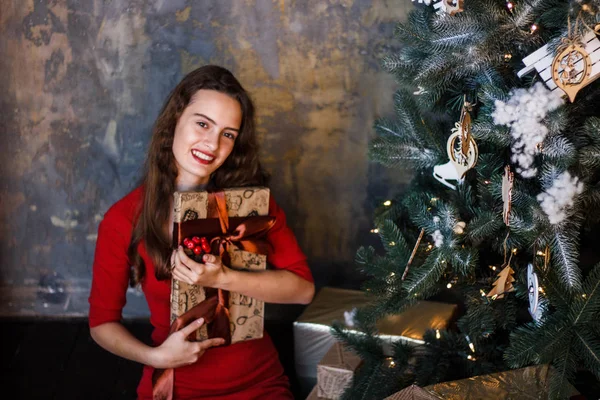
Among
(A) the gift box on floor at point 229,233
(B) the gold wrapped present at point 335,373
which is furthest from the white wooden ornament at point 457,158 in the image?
(B) the gold wrapped present at point 335,373

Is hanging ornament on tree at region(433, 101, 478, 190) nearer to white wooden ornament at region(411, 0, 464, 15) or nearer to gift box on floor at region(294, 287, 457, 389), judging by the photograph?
white wooden ornament at region(411, 0, 464, 15)

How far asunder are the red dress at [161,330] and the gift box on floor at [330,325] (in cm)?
57

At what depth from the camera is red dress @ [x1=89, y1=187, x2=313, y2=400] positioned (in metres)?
1.84

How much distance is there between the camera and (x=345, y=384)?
7.00 ft

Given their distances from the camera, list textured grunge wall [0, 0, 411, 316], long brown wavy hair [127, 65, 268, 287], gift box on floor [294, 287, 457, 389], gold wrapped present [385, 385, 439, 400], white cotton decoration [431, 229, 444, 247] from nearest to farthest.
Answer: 1. gold wrapped present [385, 385, 439, 400]
2. white cotton decoration [431, 229, 444, 247]
3. long brown wavy hair [127, 65, 268, 287]
4. gift box on floor [294, 287, 457, 389]
5. textured grunge wall [0, 0, 411, 316]

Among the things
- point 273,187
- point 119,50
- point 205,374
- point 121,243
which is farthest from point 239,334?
point 119,50

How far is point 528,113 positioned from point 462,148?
0.62ft

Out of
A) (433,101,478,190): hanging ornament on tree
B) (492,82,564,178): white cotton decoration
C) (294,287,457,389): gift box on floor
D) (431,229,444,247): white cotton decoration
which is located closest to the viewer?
(492,82,564,178): white cotton decoration

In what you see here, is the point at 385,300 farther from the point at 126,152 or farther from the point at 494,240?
the point at 126,152

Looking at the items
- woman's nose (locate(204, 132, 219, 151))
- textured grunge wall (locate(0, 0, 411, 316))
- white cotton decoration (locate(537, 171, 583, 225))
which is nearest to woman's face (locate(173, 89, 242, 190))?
woman's nose (locate(204, 132, 219, 151))

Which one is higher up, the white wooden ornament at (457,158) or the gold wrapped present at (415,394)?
the white wooden ornament at (457,158)

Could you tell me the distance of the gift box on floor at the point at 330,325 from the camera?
7.95ft

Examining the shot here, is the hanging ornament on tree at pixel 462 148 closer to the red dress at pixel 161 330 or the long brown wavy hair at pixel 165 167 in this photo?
the long brown wavy hair at pixel 165 167

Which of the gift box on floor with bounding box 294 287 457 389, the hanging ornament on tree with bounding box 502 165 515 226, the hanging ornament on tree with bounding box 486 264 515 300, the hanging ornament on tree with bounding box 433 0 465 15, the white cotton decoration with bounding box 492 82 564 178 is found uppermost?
the hanging ornament on tree with bounding box 433 0 465 15
